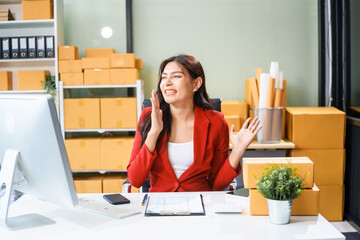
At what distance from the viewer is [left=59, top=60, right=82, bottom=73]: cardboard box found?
12.1ft

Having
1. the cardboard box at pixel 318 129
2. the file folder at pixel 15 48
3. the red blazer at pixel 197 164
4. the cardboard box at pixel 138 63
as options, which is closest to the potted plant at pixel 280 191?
the red blazer at pixel 197 164

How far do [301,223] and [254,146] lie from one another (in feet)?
6.40

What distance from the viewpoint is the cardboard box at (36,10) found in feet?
12.2

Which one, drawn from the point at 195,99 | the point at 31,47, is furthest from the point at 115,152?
the point at 195,99

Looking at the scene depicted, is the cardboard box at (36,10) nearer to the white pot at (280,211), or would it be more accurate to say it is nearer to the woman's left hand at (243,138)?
the woman's left hand at (243,138)

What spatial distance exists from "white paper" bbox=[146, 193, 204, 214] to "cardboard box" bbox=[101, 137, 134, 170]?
2.04 metres

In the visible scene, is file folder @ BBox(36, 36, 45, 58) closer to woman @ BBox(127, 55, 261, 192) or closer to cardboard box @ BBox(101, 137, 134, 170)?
cardboard box @ BBox(101, 137, 134, 170)

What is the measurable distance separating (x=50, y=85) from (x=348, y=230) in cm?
291

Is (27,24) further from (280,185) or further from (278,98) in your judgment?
(280,185)

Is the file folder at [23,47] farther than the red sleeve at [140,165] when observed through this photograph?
Yes

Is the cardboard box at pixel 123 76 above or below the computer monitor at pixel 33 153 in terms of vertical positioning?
above

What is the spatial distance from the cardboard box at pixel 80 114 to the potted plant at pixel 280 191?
8.44 ft

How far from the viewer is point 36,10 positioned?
3.74m

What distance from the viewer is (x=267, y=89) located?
327 cm
